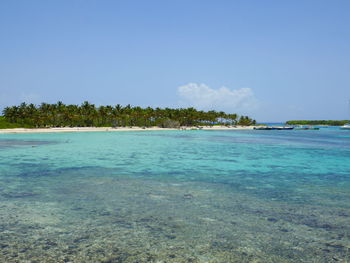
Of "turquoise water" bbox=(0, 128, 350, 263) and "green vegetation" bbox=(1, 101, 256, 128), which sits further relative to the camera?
"green vegetation" bbox=(1, 101, 256, 128)

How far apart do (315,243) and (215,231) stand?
2651 millimetres

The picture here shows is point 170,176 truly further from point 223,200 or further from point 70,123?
point 70,123

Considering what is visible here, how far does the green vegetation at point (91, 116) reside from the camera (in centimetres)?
11931

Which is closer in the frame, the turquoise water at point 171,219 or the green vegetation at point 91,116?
the turquoise water at point 171,219

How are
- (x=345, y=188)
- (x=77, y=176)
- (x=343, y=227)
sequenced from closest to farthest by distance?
(x=343, y=227) → (x=345, y=188) → (x=77, y=176)

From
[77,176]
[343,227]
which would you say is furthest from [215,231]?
[77,176]

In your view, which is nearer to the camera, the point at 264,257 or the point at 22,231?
the point at 264,257

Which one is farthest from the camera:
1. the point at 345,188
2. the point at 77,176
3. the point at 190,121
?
the point at 190,121

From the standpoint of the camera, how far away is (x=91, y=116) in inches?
5423

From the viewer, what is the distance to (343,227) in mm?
9227

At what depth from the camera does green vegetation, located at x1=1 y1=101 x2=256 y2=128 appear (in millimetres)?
119312

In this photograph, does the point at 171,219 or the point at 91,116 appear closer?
the point at 171,219

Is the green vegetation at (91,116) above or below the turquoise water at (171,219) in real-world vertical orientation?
above

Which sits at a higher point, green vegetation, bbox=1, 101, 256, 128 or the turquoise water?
green vegetation, bbox=1, 101, 256, 128
